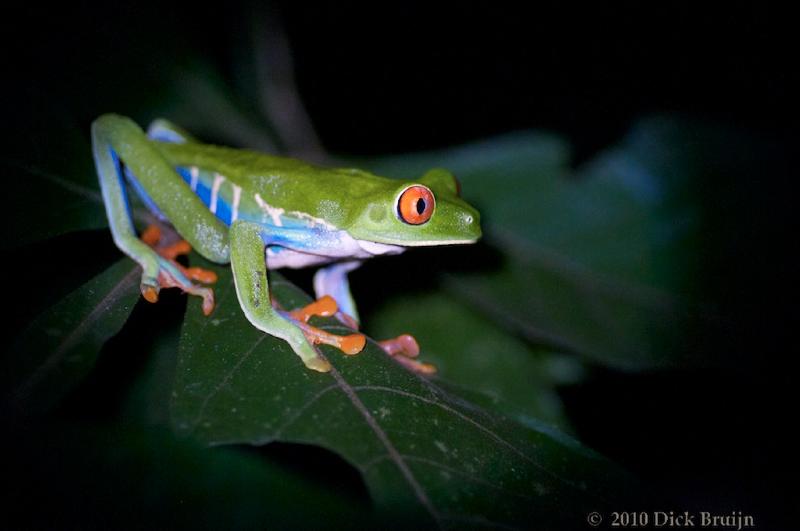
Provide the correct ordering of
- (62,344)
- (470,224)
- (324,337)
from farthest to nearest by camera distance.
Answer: (470,224), (324,337), (62,344)

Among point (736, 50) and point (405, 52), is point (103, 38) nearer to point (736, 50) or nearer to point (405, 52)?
point (405, 52)

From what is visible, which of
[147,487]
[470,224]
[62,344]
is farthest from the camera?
[470,224]

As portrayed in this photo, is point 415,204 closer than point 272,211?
Yes

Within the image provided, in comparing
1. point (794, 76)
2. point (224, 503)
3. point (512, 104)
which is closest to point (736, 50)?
point (794, 76)

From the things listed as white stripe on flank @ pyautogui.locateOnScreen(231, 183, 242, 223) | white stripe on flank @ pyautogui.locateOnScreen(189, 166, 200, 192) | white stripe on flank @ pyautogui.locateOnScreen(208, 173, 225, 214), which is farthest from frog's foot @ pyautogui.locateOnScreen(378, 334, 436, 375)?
white stripe on flank @ pyautogui.locateOnScreen(189, 166, 200, 192)

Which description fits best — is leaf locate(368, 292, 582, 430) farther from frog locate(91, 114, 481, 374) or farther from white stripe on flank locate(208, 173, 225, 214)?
white stripe on flank locate(208, 173, 225, 214)

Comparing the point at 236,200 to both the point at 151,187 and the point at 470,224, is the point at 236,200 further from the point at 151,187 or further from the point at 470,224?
the point at 470,224

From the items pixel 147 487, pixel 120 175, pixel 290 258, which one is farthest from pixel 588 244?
pixel 147 487
